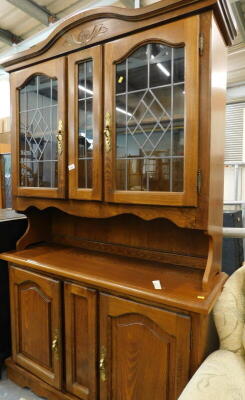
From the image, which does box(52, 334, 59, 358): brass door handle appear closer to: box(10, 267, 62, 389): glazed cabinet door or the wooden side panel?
box(10, 267, 62, 389): glazed cabinet door

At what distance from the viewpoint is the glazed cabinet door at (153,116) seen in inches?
42.2

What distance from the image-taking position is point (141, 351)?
116cm

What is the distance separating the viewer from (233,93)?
2859mm

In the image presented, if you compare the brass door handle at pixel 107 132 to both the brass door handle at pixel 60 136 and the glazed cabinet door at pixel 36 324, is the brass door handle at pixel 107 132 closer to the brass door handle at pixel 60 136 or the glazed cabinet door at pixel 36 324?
the brass door handle at pixel 60 136

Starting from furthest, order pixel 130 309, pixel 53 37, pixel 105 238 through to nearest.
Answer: pixel 105 238 → pixel 53 37 → pixel 130 309

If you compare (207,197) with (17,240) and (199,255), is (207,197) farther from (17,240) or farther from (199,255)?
(17,240)

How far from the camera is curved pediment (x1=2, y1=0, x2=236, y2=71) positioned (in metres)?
1.05

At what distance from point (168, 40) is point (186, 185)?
24.1 inches

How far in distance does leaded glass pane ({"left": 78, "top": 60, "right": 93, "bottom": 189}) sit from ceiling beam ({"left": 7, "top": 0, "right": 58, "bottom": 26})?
1.23 m

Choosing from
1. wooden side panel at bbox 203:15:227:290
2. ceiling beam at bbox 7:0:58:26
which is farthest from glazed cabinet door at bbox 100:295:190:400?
ceiling beam at bbox 7:0:58:26

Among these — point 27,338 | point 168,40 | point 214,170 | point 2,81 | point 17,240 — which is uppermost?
point 2,81

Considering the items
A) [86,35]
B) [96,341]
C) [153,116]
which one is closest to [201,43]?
[153,116]

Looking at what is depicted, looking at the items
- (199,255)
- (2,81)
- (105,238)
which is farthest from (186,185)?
(2,81)

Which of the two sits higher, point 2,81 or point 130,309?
point 2,81
